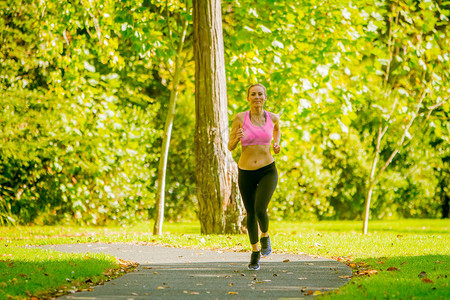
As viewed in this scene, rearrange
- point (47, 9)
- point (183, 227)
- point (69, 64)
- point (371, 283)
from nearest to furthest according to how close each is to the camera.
Answer: point (371, 283) < point (69, 64) < point (47, 9) < point (183, 227)

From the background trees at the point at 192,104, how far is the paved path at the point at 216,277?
13.7 ft

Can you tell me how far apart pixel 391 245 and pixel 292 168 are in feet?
24.2

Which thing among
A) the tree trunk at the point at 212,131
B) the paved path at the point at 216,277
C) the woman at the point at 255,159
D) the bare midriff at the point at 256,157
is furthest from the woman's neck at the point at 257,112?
the tree trunk at the point at 212,131

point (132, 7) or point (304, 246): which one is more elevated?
point (132, 7)

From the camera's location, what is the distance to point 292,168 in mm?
17688

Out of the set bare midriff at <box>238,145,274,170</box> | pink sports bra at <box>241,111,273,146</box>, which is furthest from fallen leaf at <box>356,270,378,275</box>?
pink sports bra at <box>241,111,273,146</box>

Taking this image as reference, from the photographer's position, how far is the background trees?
12.4 metres

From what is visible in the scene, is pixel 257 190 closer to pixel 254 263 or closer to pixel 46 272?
pixel 254 263

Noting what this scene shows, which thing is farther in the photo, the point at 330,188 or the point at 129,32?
the point at 330,188

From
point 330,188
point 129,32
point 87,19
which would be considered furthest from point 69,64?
point 330,188

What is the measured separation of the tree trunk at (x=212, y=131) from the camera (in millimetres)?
11672

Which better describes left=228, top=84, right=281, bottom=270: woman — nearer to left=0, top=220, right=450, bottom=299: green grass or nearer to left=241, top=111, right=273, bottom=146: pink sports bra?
left=241, top=111, right=273, bottom=146: pink sports bra

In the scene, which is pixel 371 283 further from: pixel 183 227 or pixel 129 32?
pixel 183 227

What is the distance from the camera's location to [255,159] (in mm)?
7129
